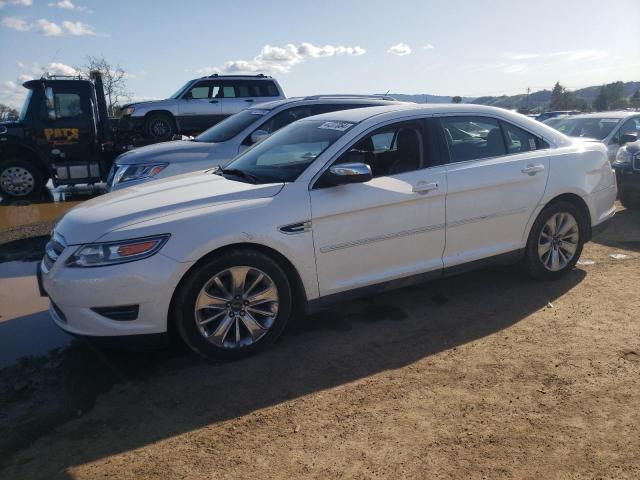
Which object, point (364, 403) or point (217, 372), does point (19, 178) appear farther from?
point (364, 403)

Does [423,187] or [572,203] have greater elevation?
[423,187]

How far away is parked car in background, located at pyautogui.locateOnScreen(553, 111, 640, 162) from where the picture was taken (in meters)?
9.88

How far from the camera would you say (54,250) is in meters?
3.66

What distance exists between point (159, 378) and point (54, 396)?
0.63 m

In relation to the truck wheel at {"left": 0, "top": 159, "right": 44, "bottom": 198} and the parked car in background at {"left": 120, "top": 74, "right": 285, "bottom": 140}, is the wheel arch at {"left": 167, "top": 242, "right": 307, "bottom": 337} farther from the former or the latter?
the parked car in background at {"left": 120, "top": 74, "right": 285, "bottom": 140}

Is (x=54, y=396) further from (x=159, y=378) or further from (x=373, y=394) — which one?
(x=373, y=394)

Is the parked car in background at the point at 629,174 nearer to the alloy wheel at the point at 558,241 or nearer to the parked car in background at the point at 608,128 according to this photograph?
the parked car in background at the point at 608,128

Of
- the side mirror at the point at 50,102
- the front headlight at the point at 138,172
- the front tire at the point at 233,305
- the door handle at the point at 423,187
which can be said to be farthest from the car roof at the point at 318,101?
the side mirror at the point at 50,102

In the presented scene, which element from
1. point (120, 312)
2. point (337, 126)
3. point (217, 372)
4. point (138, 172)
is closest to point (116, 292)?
point (120, 312)

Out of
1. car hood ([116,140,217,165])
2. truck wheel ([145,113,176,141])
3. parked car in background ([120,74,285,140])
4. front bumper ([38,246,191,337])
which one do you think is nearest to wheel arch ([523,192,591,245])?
front bumper ([38,246,191,337])

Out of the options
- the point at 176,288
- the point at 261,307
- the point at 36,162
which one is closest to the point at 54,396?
the point at 176,288

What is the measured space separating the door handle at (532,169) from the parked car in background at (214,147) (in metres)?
3.25

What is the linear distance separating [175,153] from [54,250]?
11.1 feet

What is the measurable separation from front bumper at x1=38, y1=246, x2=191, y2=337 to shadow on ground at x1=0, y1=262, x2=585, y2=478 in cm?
37
